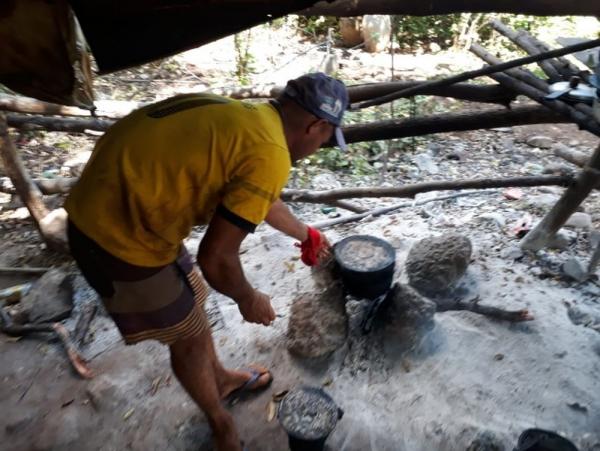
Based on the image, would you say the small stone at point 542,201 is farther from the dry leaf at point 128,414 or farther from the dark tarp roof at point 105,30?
the dry leaf at point 128,414

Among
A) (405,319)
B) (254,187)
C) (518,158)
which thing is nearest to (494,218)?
(405,319)

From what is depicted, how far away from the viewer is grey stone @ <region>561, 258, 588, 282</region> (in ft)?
10.7

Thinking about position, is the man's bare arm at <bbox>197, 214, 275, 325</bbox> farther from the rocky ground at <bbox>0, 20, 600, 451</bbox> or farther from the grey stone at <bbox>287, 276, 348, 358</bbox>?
the rocky ground at <bbox>0, 20, 600, 451</bbox>

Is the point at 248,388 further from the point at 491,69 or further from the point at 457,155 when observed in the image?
the point at 457,155

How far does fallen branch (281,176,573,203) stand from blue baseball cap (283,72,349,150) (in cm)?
194

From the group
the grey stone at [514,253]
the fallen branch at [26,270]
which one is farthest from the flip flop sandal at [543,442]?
the fallen branch at [26,270]

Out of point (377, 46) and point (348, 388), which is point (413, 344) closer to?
point (348, 388)

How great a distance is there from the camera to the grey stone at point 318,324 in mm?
2697

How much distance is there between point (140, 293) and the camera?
1856 millimetres

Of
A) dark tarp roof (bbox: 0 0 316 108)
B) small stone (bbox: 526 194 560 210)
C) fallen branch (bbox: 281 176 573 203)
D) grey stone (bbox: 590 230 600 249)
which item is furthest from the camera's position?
small stone (bbox: 526 194 560 210)

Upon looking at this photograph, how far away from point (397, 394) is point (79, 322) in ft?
7.02

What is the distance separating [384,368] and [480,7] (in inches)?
75.3

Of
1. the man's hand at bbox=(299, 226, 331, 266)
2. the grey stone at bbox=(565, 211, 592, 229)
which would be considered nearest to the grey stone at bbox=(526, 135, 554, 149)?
the grey stone at bbox=(565, 211, 592, 229)

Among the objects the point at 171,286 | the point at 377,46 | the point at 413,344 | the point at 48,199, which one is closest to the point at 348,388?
the point at 413,344
